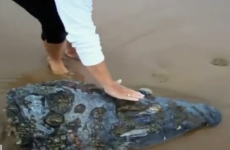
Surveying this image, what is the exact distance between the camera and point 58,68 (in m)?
2.01

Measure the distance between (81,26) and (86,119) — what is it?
0.32 meters

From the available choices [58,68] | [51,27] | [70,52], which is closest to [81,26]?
[51,27]

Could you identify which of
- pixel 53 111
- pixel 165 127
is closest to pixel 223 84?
pixel 165 127

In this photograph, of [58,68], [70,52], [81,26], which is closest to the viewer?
[81,26]

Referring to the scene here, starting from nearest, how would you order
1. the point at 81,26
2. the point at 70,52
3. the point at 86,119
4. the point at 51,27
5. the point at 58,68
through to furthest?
the point at 81,26 → the point at 86,119 → the point at 51,27 → the point at 58,68 → the point at 70,52

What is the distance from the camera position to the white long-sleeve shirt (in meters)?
1.34

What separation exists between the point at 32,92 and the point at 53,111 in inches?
4.3

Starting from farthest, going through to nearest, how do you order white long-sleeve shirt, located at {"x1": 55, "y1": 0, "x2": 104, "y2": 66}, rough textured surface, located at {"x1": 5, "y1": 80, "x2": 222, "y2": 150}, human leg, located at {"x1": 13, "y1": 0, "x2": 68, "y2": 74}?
human leg, located at {"x1": 13, "y1": 0, "x2": 68, "y2": 74}, rough textured surface, located at {"x1": 5, "y1": 80, "x2": 222, "y2": 150}, white long-sleeve shirt, located at {"x1": 55, "y1": 0, "x2": 104, "y2": 66}

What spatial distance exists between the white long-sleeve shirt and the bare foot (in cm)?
55

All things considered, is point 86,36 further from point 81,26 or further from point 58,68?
point 58,68

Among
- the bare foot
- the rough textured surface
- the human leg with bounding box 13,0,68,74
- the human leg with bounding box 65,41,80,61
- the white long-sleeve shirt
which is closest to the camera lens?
the white long-sleeve shirt

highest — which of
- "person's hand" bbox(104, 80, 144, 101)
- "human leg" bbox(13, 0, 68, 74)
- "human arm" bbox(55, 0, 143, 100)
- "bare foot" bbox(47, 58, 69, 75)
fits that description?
"human leg" bbox(13, 0, 68, 74)

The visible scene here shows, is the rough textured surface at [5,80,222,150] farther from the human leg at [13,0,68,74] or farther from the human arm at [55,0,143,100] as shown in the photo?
the human leg at [13,0,68,74]

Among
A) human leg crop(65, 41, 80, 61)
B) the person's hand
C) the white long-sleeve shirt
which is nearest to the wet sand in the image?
human leg crop(65, 41, 80, 61)
